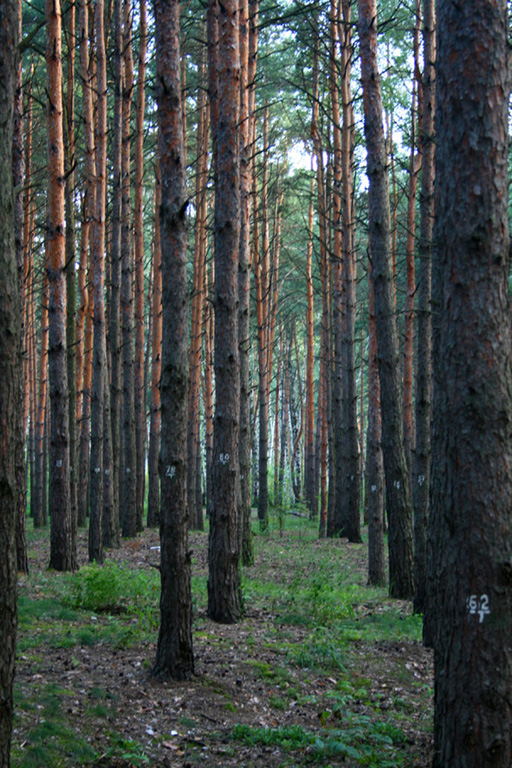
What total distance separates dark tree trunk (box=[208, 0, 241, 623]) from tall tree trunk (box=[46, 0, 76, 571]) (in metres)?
4.15

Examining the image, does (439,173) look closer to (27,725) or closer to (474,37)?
(474,37)

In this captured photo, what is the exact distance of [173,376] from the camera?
609 cm

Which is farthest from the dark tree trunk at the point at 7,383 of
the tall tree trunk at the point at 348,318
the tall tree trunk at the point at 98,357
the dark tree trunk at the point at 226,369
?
the tall tree trunk at the point at 348,318

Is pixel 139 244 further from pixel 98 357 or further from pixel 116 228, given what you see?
pixel 98 357

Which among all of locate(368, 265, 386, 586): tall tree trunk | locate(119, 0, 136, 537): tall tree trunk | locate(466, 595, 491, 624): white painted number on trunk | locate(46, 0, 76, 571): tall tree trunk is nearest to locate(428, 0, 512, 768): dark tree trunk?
locate(466, 595, 491, 624): white painted number on trunk

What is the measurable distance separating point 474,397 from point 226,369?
5093mm

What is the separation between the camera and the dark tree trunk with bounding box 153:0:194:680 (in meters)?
6.02

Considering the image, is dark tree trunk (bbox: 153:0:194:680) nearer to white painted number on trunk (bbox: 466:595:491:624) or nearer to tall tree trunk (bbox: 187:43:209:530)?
white painted number on trunk (bbox: 466:595:491:624)

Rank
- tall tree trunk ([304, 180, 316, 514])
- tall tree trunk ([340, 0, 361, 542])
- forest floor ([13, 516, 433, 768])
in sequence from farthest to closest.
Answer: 1. tall tree trunk ([304, 180, 316, 514])
2. tall tree trunk ([340, 0, 361, 542])
3. forest floor ([13, 516, 433, 768])

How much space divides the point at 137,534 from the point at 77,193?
1125 centimetres

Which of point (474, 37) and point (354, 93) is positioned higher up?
point (354, 93)

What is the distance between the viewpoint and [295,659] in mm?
→ 7027

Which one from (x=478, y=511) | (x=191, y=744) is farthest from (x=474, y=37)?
(x=191, y=744)

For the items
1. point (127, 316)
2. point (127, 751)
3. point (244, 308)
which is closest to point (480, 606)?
point (127, 751)
